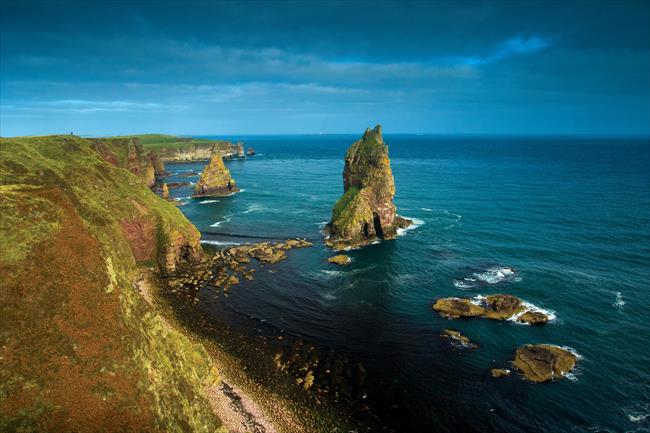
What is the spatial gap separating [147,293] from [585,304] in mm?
77622

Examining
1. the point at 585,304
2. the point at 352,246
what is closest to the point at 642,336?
the point at 585,304

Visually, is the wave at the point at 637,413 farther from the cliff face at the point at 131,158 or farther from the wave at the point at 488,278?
the cliff face at the point at 131,158

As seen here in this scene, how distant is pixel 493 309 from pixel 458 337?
1087 centimetres

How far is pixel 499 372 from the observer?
4966 centimetres

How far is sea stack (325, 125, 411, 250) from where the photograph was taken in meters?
100

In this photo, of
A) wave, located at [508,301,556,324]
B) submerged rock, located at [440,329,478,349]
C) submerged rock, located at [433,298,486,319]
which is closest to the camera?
Answer: submerged rock, located at [440,329,478,349]

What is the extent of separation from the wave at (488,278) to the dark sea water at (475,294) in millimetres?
A: 383

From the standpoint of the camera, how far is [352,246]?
9706 cm

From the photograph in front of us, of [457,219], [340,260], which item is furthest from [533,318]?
[457,219]

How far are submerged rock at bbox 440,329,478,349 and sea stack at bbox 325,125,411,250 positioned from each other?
4092 centimetres

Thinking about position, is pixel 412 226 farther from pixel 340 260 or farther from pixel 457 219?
pixel 340 260

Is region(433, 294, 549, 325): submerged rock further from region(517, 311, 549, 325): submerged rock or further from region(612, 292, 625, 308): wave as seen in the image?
region(612, 292, 625, 308): wave

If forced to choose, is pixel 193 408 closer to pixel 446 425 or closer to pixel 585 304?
pixel 446 425

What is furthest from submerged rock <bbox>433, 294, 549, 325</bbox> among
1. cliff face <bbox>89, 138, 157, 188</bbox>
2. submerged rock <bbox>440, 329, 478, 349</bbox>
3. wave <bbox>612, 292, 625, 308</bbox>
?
cliff face <bbox>89, 138, 157, 188</bbox>
